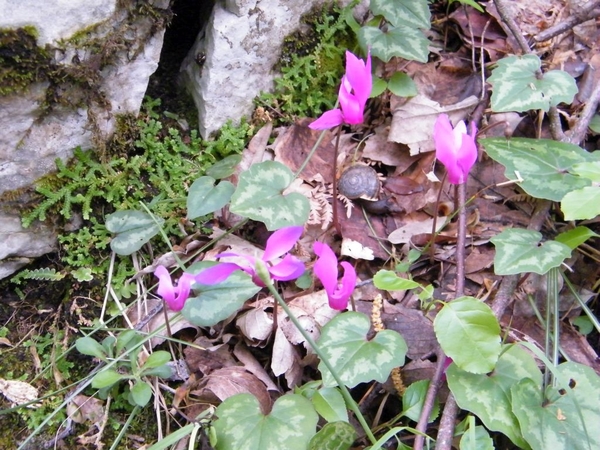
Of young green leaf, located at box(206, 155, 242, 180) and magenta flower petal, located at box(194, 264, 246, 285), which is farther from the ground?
magenta flower petal, located at box(194, 264, 246, 285)

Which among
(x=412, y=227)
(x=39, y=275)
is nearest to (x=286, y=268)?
(x=412, y=227)

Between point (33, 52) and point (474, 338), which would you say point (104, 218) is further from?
point (474, 338)

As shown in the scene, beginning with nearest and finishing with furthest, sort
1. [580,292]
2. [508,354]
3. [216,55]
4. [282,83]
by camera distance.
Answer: [508,354] < [580,292] < [216,55] < [282,83]

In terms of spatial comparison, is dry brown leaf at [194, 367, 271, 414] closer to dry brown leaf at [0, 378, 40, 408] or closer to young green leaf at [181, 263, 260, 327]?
young green leaf at [181, 263, 260, 327]

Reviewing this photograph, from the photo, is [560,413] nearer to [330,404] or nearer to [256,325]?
[330,404]

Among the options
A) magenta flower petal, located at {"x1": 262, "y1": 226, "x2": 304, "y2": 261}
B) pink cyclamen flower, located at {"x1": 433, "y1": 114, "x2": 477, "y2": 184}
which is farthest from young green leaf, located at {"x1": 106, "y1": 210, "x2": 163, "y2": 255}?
pink cyclamen flower, located at {"x1": 433, "y1": 114, "x2": 477, "y2": 184}

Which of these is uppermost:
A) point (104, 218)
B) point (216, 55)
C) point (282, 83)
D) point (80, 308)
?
point (216, 55)

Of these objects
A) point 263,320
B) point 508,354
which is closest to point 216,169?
point 263,320

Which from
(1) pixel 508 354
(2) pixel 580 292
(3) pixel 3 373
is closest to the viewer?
(1) pixel 508 354
